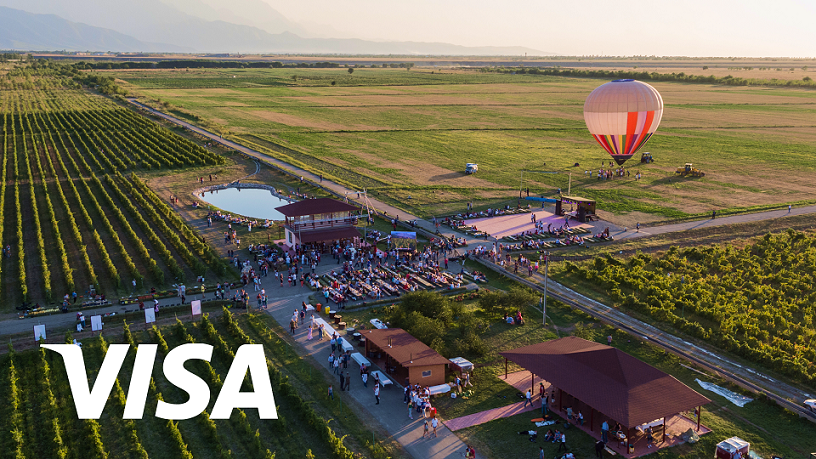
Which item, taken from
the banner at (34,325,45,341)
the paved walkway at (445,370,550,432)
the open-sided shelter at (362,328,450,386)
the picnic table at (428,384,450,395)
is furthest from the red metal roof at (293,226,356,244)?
the paved walkway at (445,370,550,432)

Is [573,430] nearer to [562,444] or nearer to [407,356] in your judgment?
[562,444]

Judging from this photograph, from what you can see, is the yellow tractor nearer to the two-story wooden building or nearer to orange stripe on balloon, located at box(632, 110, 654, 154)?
orange stripe on balloon, located at box(632, 110, 654, 154)

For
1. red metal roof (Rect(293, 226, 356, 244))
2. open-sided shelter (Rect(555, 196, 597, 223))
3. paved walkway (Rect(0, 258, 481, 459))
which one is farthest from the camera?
open-sided shelter (Rect(555, 196, 597, 223))

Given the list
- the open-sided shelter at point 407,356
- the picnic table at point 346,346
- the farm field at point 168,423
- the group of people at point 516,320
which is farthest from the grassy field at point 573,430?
the farm field at point 168,423

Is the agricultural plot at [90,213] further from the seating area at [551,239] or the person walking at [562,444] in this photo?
the person walking at [562,444]

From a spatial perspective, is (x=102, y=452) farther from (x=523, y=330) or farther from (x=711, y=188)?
(x=711, y=188)

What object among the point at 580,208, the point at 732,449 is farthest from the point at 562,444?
the point at 580,208
